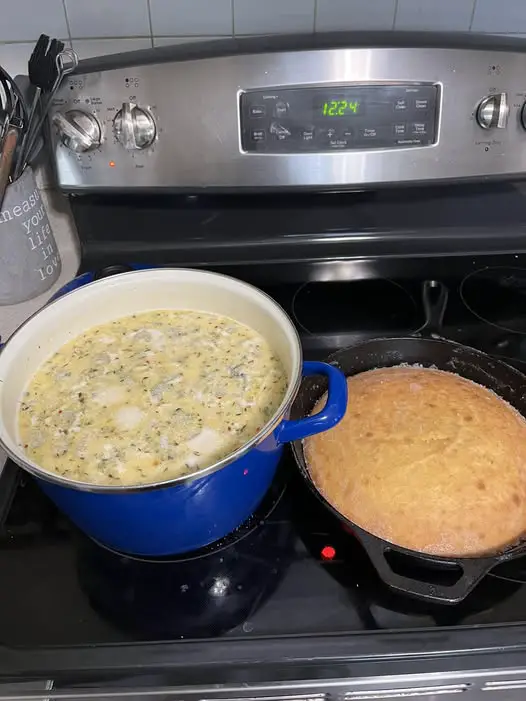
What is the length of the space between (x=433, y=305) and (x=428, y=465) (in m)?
0.37

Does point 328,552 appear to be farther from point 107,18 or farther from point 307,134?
point 107,18

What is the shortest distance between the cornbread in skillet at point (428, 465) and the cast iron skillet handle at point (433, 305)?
0.15m

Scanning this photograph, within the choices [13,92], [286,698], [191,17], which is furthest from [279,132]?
[286,698]

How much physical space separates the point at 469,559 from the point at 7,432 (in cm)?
46

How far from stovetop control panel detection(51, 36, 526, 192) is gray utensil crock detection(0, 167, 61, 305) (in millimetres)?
60

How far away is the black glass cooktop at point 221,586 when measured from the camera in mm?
625

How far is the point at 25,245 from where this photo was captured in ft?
3.27

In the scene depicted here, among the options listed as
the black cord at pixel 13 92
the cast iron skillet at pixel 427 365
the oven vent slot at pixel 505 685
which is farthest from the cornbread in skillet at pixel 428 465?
the black cord at pixel 13 92

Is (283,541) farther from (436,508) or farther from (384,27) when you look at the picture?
(384,27)

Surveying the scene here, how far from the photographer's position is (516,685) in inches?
26.0

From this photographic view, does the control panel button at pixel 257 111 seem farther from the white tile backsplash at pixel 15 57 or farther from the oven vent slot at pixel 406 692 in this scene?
the oven vent slot at pixel 406 692

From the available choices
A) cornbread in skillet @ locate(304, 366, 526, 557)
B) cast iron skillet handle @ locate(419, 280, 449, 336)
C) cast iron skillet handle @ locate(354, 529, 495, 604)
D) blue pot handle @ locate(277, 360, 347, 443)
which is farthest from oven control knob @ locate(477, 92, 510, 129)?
cast iron skillet handle @ locate(354, 529, 495, 604)

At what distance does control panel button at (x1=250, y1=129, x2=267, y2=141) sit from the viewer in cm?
94

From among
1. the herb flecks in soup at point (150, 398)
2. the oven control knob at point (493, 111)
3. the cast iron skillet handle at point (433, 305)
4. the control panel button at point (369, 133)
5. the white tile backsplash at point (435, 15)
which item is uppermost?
the white tile backsplash at point (435, 15)
